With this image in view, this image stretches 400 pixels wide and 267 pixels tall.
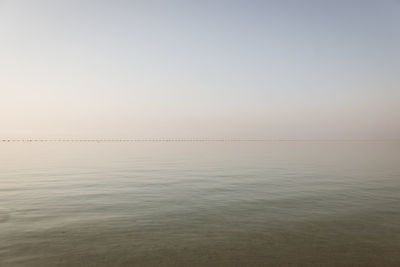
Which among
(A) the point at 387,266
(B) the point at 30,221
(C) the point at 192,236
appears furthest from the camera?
(B) the point at 30,221

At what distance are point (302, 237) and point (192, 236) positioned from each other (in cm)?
477

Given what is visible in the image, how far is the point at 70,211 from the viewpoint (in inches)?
728

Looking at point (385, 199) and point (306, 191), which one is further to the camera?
point (306, 191)

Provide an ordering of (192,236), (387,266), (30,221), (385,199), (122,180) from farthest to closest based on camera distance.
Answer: (122,180) → (385,199) → (30,221) → (192,236) → (387,266)

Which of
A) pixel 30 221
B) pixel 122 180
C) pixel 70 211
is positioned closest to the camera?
pixel 30 221

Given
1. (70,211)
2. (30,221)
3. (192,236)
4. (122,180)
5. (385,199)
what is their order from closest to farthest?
(192,236)
(30,221)
(70,211)
(385,199)
(122,180)

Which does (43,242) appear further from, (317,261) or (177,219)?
(317,261)

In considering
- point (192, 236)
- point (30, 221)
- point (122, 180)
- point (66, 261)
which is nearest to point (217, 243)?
point (192, 236)

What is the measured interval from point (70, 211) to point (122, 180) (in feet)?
48.2

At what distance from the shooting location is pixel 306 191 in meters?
25.6

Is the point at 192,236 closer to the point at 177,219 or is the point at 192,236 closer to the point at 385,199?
the point at 177,219

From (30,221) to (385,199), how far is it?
2291 cm

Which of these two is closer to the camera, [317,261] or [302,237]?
[317,261]

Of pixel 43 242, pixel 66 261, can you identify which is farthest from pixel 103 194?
pixel 66 261
